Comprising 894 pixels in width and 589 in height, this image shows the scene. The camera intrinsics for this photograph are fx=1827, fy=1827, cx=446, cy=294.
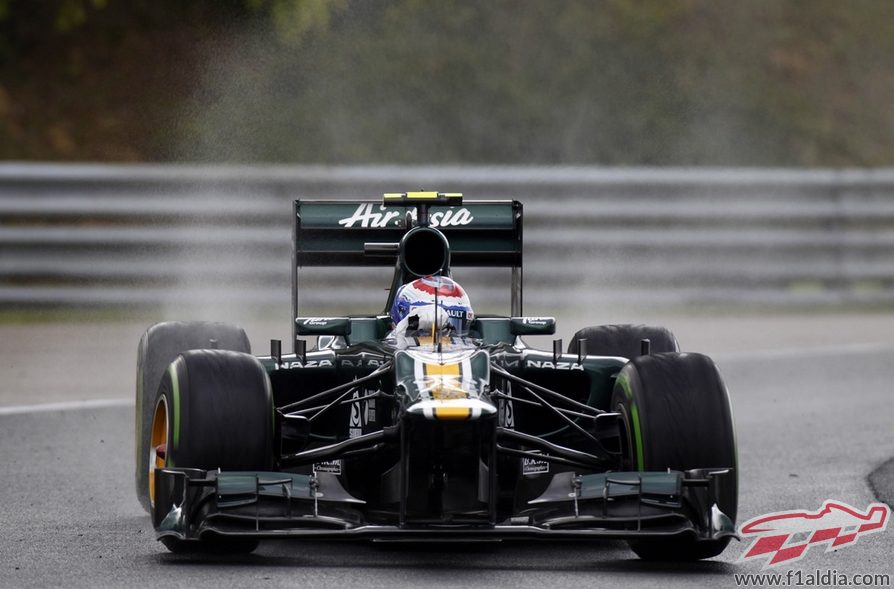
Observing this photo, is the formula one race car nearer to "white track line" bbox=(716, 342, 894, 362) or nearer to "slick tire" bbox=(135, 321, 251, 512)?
"slick tire" bbox=(135, 321, 251, 512)

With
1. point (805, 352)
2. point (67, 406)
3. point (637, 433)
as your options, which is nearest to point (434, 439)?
point (637, 433)

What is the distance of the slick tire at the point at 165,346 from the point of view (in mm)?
8445

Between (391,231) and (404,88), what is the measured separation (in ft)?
47.7

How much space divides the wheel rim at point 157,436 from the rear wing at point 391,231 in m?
1.69

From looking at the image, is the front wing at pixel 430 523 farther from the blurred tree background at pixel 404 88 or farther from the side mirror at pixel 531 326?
the blurred tree background at pixel 404 88

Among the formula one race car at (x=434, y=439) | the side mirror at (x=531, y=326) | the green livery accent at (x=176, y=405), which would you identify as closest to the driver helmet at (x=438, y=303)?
the formula one race car at (x=434, y=439)

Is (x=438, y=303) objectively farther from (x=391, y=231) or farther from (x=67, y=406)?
(x=67, y=406)

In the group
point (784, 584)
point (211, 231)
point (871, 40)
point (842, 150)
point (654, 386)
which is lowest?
point (784, 584)

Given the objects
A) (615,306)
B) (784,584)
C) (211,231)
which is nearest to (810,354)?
(615,306)

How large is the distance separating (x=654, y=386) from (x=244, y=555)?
5.70 feet

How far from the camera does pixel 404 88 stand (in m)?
23.7

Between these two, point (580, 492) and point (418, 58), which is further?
point (418, 58)

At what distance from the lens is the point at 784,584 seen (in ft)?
21.9

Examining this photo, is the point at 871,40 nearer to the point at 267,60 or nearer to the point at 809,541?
the point at 267,60
